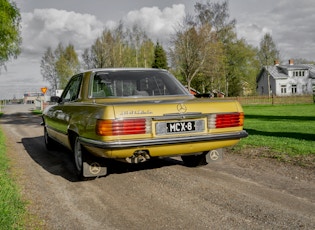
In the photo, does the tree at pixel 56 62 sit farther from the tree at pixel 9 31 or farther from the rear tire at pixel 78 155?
the rear tire at pixel 78 155

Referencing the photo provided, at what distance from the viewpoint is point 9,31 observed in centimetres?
2186

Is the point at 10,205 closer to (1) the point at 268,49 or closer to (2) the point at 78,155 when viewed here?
(2) the point at 78,155

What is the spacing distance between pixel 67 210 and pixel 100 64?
49.4 m

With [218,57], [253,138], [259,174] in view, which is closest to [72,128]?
[259,174]

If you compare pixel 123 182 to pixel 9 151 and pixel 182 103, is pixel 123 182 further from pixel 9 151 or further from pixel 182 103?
pixel 9 151

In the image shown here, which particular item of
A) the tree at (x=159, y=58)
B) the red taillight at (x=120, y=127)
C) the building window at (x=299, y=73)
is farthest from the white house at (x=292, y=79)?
the red taillight at (x=120, y=127)

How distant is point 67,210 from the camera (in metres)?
3.70

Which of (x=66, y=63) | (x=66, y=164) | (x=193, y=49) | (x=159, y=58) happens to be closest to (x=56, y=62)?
(x=66, y=63)

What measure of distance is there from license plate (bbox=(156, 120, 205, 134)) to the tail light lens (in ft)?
0.48

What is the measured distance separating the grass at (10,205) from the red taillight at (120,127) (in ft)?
4.06

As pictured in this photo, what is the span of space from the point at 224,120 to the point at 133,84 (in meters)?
1.60

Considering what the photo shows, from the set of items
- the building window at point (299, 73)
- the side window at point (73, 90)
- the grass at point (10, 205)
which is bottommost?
the grass at point (10, 205)

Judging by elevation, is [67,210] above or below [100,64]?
below

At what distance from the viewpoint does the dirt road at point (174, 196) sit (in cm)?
325
